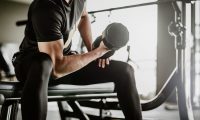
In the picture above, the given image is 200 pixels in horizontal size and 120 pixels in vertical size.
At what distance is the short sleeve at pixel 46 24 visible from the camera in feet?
3.92

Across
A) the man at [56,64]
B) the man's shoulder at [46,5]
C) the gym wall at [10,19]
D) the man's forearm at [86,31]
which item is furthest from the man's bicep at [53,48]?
the gym wall at [10,19]

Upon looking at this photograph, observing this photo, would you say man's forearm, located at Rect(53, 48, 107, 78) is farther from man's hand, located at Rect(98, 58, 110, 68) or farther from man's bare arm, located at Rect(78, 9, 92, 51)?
man's bare arm, located at Rect(78, 9, 92, 51)

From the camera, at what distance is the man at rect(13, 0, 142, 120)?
1067 millimetres

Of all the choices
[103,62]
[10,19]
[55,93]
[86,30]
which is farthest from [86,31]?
[10,19]

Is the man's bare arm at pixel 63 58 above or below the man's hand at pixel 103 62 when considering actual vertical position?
above

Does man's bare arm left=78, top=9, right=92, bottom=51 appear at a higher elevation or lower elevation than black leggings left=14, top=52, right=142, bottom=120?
higher

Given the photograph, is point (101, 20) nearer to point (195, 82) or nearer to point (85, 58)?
point (85, 58)

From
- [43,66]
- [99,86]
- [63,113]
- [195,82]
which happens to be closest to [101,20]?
[63,113]

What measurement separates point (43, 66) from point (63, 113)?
1107 mm

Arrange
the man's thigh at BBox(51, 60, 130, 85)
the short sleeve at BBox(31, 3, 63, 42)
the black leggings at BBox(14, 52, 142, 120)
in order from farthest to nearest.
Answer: the man's thigh at BBox(51, 60, 130, 85) → the short sleeve at BBox(31, 3, 63, 42) → the black leggings at BBox(14, 52, 142, 120)

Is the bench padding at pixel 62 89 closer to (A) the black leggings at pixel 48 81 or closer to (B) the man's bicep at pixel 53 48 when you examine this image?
(A) the black leggings at pixel 48 81

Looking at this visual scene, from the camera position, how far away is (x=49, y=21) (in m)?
1.21

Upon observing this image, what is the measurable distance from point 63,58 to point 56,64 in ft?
0.13

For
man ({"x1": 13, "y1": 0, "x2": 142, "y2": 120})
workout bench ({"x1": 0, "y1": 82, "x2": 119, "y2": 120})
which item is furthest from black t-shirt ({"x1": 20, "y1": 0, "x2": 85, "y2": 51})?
workout bench ({"x1": 0, "y1": 82, "x2": 119, "y2": 120})
